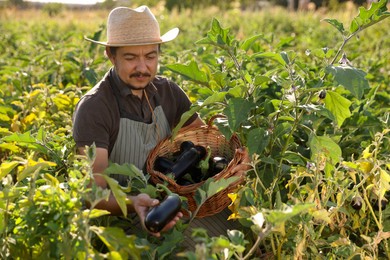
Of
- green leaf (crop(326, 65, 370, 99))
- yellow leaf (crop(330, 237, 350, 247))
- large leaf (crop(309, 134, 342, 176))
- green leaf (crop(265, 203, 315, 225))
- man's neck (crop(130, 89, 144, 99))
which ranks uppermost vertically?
green leaf (crop(326, 65, 370, 99))

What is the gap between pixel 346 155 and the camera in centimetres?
284

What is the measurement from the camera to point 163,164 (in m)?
2.36

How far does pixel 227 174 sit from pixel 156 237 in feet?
1.09

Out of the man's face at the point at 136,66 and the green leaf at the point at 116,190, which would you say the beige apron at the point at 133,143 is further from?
the green leaf at the point at 116,190

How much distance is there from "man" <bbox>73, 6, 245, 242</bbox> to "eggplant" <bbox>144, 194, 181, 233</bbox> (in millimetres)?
465

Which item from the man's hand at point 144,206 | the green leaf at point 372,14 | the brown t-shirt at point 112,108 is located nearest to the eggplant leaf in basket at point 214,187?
the man's hand at point 144,206

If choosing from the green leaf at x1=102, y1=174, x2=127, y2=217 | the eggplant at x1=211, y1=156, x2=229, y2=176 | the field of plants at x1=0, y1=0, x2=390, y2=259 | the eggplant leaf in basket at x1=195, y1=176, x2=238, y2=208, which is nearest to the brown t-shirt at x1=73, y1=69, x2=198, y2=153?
the field of plants at x1=0, y1=0, x2=390, y2=259

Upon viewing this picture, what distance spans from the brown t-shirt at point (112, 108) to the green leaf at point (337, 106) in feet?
2.18

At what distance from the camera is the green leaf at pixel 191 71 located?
232 cm

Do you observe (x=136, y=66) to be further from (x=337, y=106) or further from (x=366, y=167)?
(x=366, y=167)

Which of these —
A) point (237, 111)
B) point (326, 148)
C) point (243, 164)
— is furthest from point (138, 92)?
point (326, 148)

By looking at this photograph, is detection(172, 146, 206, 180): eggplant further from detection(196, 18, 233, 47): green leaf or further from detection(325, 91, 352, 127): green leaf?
detection(325, 91, 352, 127): green leaf

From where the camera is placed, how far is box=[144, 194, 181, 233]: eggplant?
184cm

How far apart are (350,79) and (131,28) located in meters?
0.87
